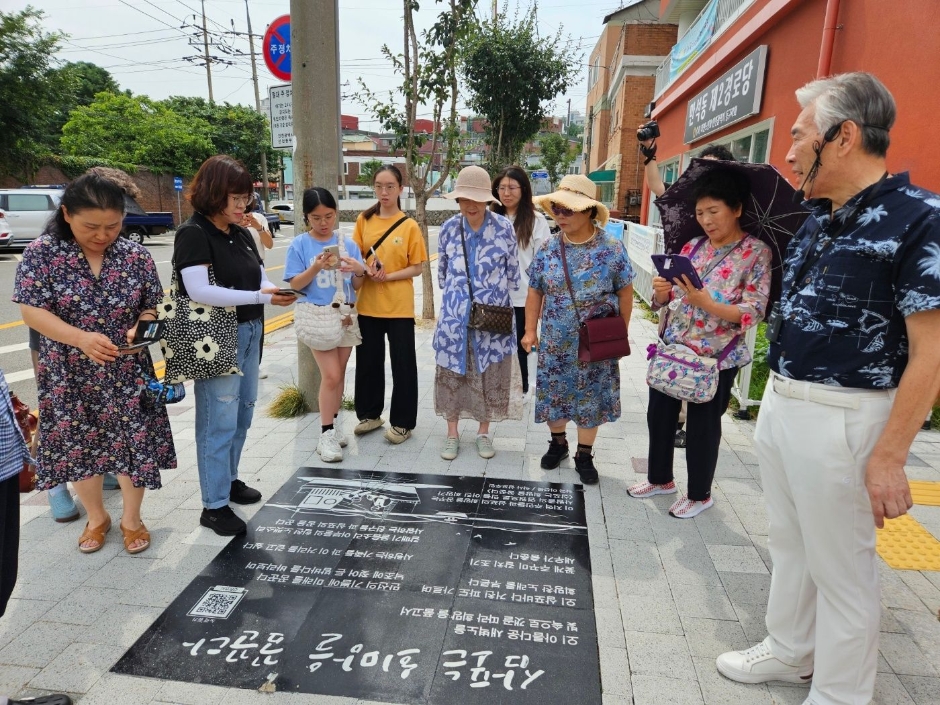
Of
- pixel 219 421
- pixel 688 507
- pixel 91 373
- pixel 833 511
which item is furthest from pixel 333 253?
pixel 833 511

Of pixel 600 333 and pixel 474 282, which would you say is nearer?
pixel 600 333

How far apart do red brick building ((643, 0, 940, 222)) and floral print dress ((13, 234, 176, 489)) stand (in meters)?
5.14

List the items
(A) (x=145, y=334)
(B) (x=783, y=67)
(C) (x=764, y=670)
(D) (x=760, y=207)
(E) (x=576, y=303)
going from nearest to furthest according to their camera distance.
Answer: (C) (x=764, y=670) → (A) (x=145, y=334) → (D) (x=760, y=207) → (E) (x=576, y=303) → (B) (x=783, y=67)

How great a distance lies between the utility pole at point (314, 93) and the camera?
167 inches

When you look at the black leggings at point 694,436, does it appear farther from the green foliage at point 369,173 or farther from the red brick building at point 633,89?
the red brick building at point 633,89

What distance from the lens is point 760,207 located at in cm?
270

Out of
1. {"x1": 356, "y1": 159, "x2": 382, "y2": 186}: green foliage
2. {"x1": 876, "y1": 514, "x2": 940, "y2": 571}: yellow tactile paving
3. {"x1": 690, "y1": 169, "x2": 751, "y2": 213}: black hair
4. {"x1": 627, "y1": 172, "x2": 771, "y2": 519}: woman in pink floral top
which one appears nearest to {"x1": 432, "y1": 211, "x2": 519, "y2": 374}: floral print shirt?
{"x1": 627, "y1": 172, "x2": 771, "y2": 519}: woman in pink floral top

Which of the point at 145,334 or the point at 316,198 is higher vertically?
the point at 316,198

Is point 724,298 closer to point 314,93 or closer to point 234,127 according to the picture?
point 314,93

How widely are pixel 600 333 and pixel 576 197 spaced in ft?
2.45

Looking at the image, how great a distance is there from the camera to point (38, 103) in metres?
20.5

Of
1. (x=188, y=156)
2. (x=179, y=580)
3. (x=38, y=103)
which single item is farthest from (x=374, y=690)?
(x=188, y=156)

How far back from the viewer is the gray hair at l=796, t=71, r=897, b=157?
5.34 ft

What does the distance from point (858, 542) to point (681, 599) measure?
3.07 feet
